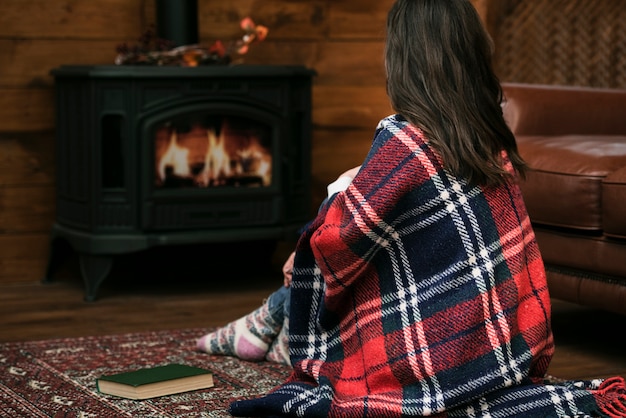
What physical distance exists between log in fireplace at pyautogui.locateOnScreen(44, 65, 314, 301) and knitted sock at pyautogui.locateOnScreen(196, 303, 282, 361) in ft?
2.74

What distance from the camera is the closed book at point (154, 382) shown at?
91.5 inches

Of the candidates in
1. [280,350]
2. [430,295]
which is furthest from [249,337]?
[430,295]

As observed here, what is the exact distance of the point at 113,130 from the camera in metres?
3.51

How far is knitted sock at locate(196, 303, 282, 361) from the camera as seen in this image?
2.67 meters

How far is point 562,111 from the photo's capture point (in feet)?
11.0

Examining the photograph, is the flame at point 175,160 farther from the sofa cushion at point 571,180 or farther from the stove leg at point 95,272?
the sofa cushion at point 571,180

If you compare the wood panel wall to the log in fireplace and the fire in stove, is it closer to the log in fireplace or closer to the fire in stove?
the log in fireplace

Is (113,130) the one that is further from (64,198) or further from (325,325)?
(325,325)

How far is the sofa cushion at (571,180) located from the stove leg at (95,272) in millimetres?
1414

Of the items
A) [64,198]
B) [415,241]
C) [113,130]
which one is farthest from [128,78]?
[415,241]

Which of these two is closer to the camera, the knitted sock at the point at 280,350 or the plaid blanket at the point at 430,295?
the plaid blanket at the point at 430,295

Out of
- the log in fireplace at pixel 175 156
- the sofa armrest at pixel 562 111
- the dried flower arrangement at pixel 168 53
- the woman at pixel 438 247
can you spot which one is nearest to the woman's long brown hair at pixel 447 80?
the woman at pixel 438 247

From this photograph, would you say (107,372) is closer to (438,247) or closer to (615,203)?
(438,247)

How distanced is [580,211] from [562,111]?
0.66 meters
